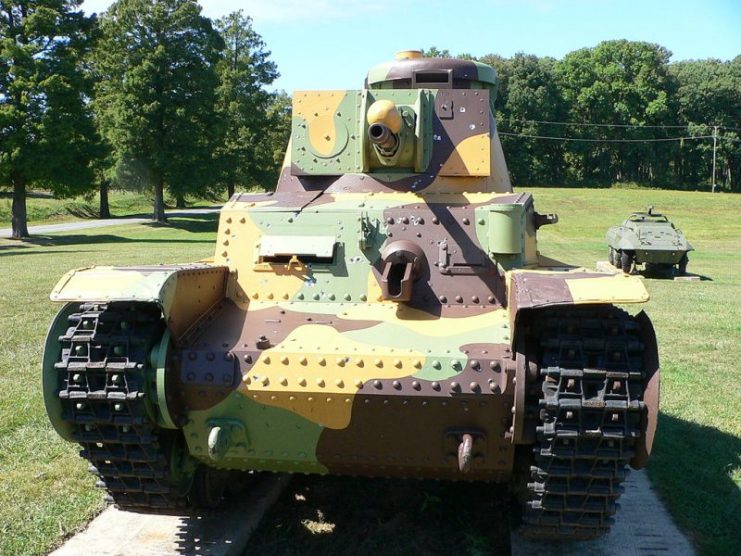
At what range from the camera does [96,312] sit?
4.50 metres

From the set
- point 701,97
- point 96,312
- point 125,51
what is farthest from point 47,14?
point 701,97

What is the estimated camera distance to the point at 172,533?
5.40 m

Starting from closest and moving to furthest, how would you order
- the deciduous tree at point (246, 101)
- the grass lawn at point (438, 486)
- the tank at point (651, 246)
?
1. the grass lawn at point (438, 486)
2. the tank at point (651, 246)
3. the deciduous tree at point (246, 101)

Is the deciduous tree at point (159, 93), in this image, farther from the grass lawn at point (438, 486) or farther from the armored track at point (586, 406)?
the armored track at point (586, 406)

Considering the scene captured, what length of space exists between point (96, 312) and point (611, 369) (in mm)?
→ 2956

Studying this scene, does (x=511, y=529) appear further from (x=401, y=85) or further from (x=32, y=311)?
(x=32, y=311)

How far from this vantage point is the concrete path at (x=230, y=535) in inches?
200

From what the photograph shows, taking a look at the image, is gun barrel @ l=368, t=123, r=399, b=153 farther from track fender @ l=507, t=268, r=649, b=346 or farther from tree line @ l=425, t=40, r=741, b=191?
tree line @ l=425, t=40, r=741, b=191

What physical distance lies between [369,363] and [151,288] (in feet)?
4.27

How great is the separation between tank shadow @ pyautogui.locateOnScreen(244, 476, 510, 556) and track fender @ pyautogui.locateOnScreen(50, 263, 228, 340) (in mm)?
1866

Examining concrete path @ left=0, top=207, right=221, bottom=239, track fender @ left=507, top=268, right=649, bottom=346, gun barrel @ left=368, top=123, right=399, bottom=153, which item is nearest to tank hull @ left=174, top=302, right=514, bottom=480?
track fender @ left=507, top=268, right=649, bottom=346

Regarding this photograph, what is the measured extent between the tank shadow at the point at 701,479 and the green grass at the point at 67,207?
3519 cm

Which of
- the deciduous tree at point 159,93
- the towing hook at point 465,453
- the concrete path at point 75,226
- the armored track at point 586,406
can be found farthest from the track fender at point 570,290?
the deciduous tree at point 159,93

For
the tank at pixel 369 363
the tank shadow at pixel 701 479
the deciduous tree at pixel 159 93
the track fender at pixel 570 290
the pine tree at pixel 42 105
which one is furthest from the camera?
the deciduous tree at pixel 159 93
